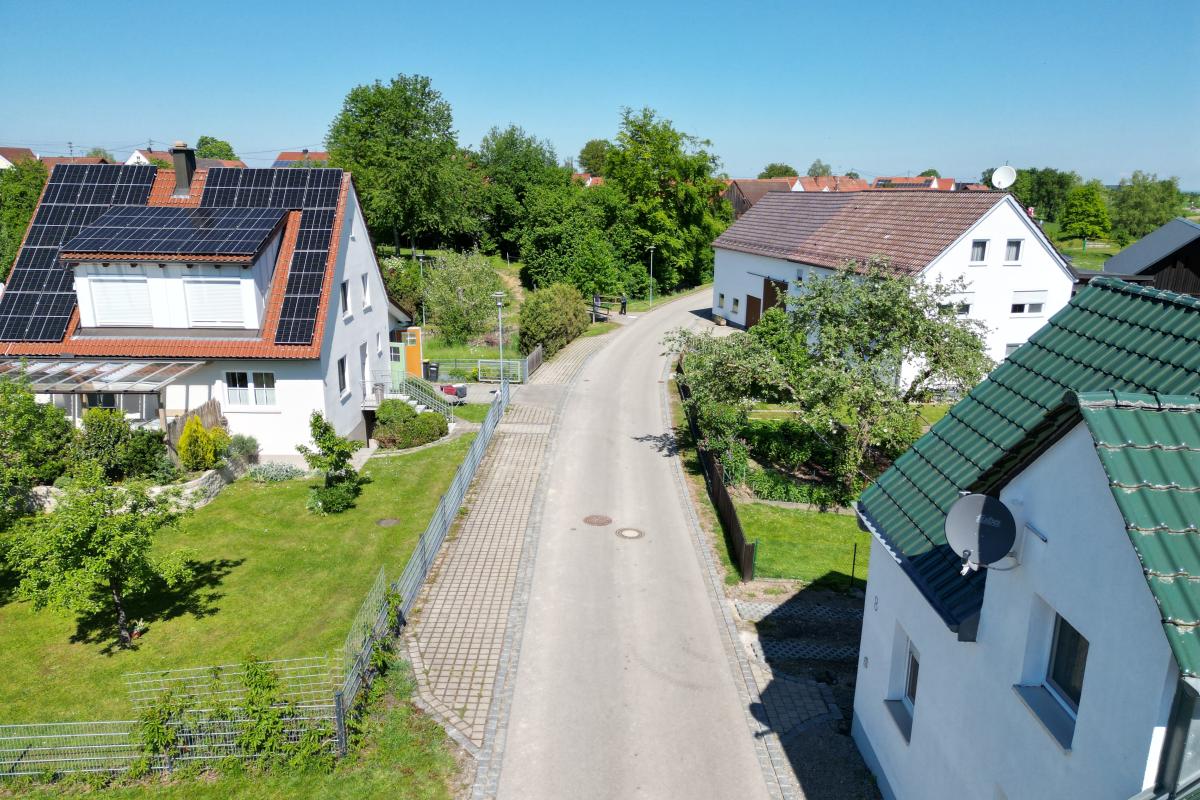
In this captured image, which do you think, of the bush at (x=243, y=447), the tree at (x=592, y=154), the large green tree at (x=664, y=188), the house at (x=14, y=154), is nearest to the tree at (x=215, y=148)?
the house at (x=14, y=154)

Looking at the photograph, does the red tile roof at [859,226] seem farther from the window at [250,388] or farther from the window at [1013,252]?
the window at [250,388]

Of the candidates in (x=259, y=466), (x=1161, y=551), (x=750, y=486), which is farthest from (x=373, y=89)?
(x=1161, y=551)

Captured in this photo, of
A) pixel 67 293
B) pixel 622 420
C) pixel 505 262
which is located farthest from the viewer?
pixel 505 262

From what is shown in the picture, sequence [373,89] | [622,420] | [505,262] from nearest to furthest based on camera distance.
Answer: [622,420], [373,89], [505,262]

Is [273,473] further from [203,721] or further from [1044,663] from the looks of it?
[1044,663]

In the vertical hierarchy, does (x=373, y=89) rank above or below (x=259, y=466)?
above

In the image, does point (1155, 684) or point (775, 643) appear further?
point (775, 643)

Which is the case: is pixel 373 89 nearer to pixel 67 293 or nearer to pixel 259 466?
pixel 67 293
